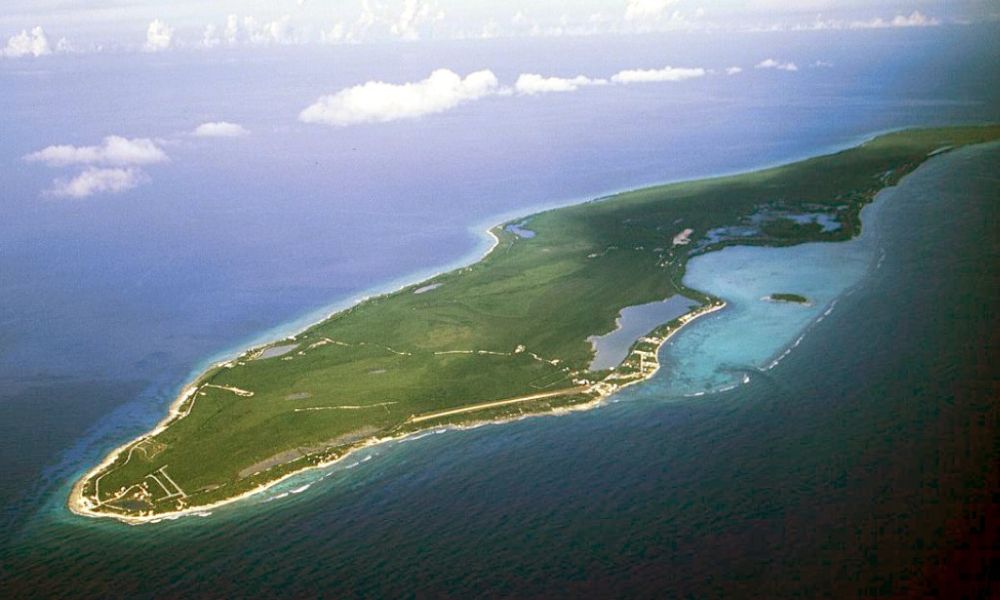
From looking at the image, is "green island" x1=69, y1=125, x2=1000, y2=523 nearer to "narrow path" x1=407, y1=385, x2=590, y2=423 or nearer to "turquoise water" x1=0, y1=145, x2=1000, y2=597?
"narrow path" x1=407, y1=385, x2=590, y2=423

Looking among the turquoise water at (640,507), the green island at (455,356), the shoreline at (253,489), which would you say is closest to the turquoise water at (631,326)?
the green island at (455,356)

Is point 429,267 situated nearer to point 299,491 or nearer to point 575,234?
point 575,234

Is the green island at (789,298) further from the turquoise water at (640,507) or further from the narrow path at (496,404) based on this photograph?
the narrow path at (496,404)

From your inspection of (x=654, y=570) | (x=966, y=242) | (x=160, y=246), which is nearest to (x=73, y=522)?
(x=654, y=570)

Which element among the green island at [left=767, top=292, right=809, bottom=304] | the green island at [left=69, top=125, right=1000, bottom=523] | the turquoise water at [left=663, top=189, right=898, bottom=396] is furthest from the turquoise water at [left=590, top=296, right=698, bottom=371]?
the green island at [left=767, top=292, right=809, bottom=304]

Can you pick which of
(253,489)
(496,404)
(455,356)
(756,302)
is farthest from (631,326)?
(253,489)

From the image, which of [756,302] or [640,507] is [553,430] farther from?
[756,302]
